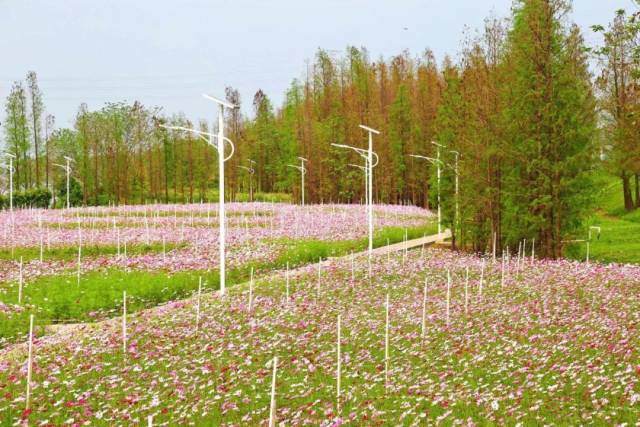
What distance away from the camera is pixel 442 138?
36.6m

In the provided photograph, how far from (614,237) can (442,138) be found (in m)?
10.7

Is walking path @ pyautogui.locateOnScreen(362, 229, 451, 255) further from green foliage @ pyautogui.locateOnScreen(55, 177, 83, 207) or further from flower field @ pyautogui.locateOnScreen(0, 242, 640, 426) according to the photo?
green foliage @ pyautogui.locateOnScreen(55, 177, 83, 207)

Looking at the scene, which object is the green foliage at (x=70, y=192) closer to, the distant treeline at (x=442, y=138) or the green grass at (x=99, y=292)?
the distant treeline at (x=442, y=138)

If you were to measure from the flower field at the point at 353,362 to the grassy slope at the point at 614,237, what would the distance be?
39.4 ft

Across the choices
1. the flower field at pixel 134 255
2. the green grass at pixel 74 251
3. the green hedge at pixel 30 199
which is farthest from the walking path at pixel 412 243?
the green hedge at pixel 30 199

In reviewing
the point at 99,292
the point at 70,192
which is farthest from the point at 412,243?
the point at 70,192

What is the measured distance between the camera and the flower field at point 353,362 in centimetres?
871

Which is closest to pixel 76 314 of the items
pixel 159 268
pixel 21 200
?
pixel 159 268

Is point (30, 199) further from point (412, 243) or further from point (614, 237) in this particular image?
point (614, 237)

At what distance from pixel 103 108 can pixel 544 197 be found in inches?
2531

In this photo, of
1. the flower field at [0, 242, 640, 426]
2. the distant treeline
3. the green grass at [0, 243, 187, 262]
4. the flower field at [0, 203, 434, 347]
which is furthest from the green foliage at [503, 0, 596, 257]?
the green grass at [0, 243, 187, 262]

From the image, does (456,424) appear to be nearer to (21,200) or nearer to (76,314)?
(76,314)

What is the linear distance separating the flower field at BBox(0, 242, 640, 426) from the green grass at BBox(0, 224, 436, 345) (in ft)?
6.39

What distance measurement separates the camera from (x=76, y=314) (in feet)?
56.2
